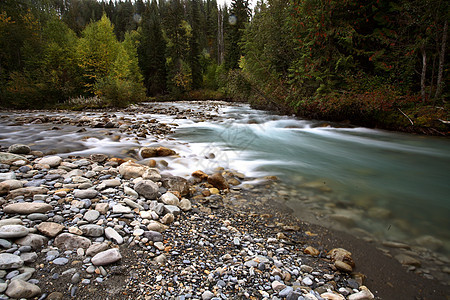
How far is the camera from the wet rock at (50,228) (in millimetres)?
1942

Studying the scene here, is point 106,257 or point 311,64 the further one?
point 311,64

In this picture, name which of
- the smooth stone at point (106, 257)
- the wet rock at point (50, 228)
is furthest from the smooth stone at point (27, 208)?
the smooth stone at point (106, 257)

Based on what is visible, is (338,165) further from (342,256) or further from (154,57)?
(154,57)

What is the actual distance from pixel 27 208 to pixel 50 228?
48 cm

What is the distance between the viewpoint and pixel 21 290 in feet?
4.37

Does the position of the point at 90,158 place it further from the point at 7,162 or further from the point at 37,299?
the point at 37,299

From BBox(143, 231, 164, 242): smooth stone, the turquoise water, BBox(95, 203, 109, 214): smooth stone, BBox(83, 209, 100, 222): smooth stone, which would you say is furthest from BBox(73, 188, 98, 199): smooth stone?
the turquoise water

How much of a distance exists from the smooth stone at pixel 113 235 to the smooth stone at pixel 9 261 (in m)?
0.64

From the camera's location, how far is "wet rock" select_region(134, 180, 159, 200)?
3.09 m

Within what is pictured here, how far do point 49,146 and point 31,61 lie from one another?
22.2 meters

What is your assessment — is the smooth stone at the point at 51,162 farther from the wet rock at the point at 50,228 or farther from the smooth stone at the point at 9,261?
the smooth stone at the point at 9,261

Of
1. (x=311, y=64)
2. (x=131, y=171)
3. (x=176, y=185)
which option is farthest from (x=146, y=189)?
(x=311, y=64)

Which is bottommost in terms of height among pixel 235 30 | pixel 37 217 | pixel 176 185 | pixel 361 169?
pixel 361 169

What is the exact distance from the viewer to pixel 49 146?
5.40 metres
